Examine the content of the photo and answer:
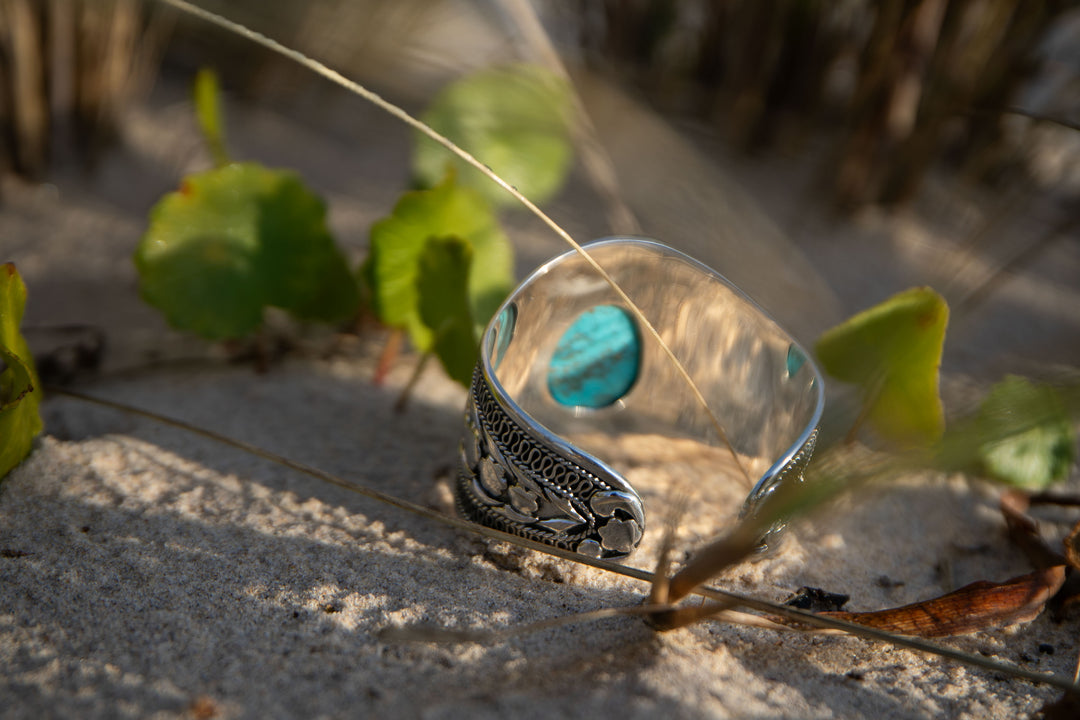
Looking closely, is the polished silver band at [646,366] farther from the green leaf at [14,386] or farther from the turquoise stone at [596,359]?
the green leaf at [14,386]

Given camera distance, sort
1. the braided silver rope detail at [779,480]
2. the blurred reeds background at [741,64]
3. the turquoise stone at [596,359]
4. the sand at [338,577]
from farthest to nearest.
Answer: the blurred reeds background at [741,64]
the turquoise stone at [596,359]
the braided silver rope detail at [779,480]
the sand at [338,577]

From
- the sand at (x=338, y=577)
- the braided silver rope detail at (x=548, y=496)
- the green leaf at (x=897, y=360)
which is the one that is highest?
the green leaf at (x=897, y=360)

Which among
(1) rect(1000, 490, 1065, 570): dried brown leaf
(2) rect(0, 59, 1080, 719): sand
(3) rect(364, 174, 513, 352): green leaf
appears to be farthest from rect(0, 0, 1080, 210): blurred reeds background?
(1) rect(1000, 490, 1065, 570): dried brown leaf

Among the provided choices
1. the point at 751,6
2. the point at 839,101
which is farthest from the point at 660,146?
the point at 839,101

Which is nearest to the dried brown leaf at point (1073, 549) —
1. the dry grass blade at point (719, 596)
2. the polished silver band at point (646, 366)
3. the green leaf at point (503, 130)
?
the dry grass blade at point (719, 596)

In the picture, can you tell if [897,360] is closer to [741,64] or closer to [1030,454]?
[1030,454]

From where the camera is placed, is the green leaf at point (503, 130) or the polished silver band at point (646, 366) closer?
the polished silver band at point (646, 366)

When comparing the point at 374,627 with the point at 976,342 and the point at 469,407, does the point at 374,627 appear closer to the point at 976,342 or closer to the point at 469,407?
the point at 469,407
